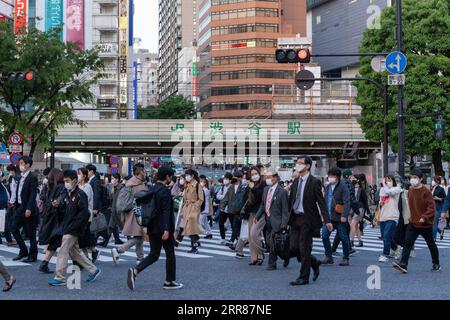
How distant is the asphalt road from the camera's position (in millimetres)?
8570

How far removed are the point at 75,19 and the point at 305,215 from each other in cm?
6050

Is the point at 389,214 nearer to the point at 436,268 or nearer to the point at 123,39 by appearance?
the point at 436,268

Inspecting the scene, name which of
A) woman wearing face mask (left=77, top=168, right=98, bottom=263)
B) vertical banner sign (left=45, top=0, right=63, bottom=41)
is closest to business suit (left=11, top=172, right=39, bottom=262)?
woman wearing face mask (left=77, top=168, right=98, bottom=263)

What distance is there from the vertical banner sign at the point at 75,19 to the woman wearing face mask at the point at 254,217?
5669cm

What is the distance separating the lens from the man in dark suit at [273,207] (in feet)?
36.2

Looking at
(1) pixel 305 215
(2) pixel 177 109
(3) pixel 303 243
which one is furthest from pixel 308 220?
(2) pixel 177 109

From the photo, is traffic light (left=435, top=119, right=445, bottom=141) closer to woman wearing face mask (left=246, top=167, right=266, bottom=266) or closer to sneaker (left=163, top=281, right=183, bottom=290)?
woman wearing face mask (left=246, top=167, right=266, bottom=266)

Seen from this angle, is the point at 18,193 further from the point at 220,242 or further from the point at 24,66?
the point at 24,66

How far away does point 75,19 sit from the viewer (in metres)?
66.6

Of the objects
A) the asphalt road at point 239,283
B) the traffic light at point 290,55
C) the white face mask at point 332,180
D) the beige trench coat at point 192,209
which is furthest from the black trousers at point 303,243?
the traffic light at point 290,55

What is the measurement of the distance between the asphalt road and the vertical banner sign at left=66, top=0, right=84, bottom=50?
55.7 meters

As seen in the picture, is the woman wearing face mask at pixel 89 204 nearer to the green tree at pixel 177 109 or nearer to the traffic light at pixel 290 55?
the traffic light at pixel 290 55

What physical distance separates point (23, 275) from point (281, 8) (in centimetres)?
9168

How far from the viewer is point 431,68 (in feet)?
104
